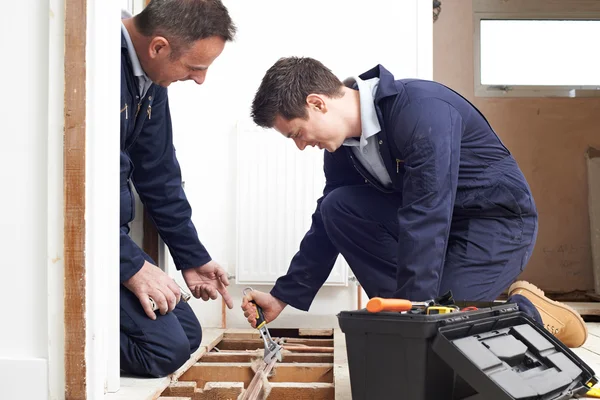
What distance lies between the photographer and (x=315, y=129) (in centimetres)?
187

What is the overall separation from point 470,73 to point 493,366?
151 inches

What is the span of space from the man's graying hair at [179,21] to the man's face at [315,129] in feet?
1.09

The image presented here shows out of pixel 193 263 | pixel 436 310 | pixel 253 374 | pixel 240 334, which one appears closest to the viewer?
pixel 436 310

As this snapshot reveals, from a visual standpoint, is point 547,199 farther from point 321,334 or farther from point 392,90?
point 392,90

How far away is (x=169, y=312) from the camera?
78.3 inches

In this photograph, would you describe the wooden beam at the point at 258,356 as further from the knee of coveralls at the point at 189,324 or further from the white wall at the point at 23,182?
the white wall at the point at 23,182

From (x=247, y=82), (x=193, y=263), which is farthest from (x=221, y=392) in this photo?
(x=247, y=82)

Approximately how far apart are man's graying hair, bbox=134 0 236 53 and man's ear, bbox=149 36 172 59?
12mm

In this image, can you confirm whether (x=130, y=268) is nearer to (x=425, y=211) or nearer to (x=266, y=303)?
(x=266, y=303)

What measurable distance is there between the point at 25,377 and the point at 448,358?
0.88m

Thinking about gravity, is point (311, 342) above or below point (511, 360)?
below

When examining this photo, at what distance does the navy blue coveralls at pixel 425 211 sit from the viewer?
5.31 ft

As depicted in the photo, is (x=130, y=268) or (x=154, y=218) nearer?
(x=130, y=268)

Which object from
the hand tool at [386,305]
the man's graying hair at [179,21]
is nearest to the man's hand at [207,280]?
the man's graying hair at [179,21]
